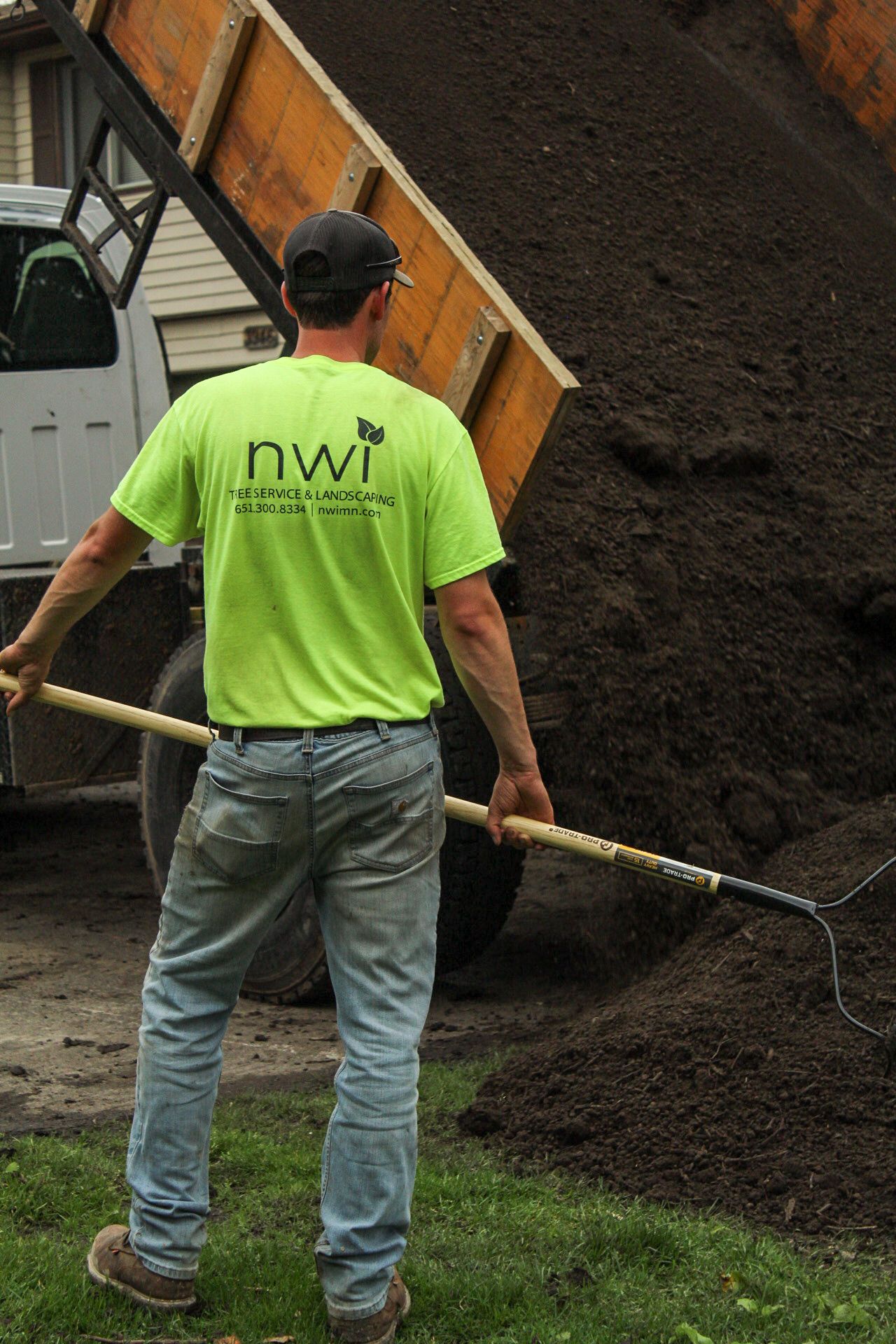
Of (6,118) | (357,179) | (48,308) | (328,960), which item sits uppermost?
(357,179)

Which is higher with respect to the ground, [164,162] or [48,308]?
[164,162]

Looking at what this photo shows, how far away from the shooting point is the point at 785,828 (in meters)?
5.00

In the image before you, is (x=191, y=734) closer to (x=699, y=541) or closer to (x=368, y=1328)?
(x=368, y=1328)

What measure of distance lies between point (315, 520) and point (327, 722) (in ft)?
1.23

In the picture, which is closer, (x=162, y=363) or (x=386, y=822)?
(x=386, y=822)

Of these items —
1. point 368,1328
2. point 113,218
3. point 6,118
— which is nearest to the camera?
point 368,1328

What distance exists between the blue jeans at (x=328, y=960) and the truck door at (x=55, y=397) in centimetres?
407

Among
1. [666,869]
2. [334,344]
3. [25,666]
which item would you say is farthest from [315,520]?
[666,869]

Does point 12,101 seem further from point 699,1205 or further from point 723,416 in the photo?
point 699,1205

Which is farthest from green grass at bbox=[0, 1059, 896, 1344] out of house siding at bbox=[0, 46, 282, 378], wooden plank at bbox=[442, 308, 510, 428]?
house siding at bbox=[0, 46, 282, 378]

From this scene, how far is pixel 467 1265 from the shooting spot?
328 centimetres

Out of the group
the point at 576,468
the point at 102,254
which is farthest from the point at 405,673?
the point at 102,254

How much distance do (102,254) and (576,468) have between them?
3.12m

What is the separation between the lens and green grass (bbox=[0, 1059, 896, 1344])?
298cm
